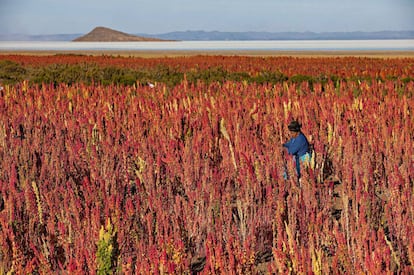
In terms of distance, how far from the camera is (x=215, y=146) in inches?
239

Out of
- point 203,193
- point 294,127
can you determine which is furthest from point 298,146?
point 203,193

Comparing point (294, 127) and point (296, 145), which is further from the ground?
point (294, 127)

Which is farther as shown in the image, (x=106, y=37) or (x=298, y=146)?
(x=106, y=37)

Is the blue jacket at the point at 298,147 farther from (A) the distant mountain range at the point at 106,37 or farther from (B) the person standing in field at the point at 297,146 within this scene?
(A) the distant mountain range at the point at 106,37

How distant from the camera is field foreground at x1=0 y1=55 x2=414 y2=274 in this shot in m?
2.91

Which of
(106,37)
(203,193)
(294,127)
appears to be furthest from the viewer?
(106,37)

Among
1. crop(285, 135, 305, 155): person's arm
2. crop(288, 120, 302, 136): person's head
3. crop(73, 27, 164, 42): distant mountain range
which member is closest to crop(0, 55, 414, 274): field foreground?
crop(285, 135, 305, 155): person's arm

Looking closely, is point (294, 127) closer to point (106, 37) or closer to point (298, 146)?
point (298, 146)

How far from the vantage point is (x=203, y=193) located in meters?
3.95


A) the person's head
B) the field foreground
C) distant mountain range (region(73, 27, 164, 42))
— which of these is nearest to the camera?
the field foreground

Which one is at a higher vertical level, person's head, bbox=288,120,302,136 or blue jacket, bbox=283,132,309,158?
person's head, bbox=288,120,302,136

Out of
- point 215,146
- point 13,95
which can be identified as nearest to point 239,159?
point 215,146

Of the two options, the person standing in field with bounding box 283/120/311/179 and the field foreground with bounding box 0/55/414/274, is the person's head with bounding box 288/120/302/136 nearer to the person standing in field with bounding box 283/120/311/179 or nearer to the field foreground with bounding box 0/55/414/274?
the person standing in field with bounding box 283/120/311/179

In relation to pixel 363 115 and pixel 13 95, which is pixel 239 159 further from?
pixel 13 95
